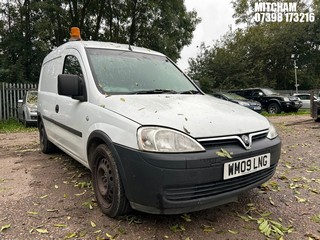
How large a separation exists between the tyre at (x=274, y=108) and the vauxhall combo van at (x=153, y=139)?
13.9 metres

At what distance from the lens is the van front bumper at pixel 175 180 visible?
6.73ft

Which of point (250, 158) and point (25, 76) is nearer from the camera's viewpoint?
point (250, 158)

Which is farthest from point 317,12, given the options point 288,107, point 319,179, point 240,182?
point 240,182

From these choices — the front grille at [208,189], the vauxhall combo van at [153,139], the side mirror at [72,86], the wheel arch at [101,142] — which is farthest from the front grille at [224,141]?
the side mirror at [72,86]

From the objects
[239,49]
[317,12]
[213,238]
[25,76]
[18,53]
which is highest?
[317,12]

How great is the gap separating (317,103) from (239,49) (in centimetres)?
1727

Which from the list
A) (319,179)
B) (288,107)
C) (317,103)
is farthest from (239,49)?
(319,179)

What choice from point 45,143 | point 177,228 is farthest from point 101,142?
point 45,143

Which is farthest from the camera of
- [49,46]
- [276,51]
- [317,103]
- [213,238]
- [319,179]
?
[276,51]

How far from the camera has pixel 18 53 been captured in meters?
14.6

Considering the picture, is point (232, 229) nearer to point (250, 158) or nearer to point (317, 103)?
point (250, 158)

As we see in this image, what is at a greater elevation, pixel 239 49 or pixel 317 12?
pixel 317 12

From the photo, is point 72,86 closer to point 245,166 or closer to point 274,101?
point 245,166

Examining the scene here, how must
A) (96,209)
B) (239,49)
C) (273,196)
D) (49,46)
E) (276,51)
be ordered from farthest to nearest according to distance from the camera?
(276,51), (239,49), (49,46), (273,196), (96,209)
